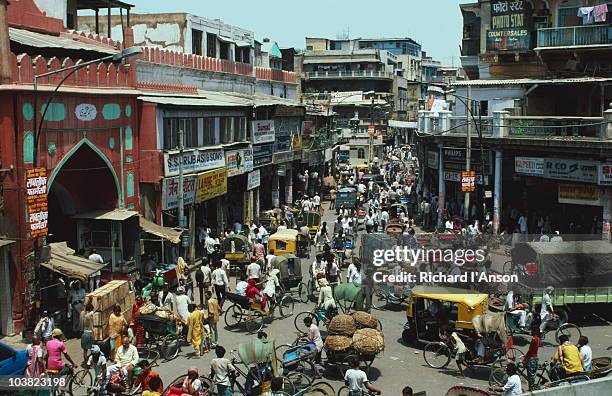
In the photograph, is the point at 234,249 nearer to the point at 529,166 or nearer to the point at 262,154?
the point at 262,154

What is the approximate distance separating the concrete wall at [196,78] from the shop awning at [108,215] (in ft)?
22.2

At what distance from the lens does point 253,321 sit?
2067 centimetres

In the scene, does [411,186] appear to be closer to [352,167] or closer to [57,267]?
[352,167]

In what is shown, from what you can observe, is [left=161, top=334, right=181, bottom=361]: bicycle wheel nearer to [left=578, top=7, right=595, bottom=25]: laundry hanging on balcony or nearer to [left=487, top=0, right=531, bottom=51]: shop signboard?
[left=578, top=7, right=595, bottom=25]: laundry hanging on balcony

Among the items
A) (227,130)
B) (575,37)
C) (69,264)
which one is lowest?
(69,264)

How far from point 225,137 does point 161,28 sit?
899cm

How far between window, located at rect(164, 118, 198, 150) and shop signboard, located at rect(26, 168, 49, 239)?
871 centimetres

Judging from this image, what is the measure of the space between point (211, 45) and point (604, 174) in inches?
877

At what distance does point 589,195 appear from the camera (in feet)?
104

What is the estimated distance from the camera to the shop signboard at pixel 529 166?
33.4 meters

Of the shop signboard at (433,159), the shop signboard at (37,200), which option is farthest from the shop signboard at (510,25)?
the shop signboard at (37,200)

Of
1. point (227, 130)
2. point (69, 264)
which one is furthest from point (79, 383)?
point (227, 130)

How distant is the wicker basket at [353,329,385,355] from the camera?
1634cm

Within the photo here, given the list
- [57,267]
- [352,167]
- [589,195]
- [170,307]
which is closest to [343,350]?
[170,307]
